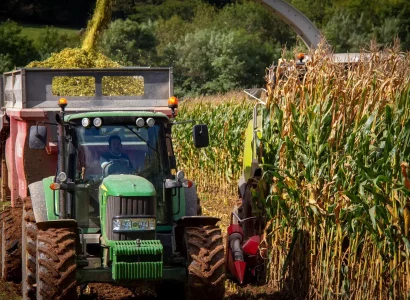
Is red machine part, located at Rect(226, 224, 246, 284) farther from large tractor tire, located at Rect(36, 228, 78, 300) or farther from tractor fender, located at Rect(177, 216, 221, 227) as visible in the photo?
large tractor tire, located at Rect(36, 228, 78, 300)

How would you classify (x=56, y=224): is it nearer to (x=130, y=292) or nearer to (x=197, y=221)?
(x=197, y=221)

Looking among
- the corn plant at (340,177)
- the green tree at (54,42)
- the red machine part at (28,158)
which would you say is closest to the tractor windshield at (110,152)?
the corn plant at (340,177)

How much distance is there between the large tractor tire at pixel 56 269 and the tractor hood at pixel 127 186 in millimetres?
563

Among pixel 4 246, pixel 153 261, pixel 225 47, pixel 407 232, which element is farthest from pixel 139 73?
pixel 225 47

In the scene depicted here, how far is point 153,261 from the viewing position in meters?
7.32

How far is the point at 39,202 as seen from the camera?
8.44 metres

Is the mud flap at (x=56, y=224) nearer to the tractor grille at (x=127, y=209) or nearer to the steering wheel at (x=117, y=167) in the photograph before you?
the tractor grille at (x=127, y=209)

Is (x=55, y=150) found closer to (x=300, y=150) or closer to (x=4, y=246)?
(x=4, y=246)

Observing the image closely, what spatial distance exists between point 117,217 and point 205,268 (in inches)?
33.3

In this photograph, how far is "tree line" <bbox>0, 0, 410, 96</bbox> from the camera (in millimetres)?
38562

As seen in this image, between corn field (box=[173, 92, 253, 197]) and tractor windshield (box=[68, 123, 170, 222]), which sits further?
corn field (box=[173, 92, 253, 197])

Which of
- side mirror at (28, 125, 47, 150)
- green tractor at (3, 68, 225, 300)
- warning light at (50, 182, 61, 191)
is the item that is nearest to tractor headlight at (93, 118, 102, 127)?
green tractor at (3, 68, 225, 300)

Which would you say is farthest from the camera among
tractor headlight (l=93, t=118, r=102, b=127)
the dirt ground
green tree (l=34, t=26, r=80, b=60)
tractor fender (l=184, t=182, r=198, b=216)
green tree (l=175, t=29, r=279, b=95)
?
green tree (l=34, t=26, r=80, b=60)

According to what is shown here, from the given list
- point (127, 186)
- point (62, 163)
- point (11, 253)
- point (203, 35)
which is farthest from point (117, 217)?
point (203, 35)
